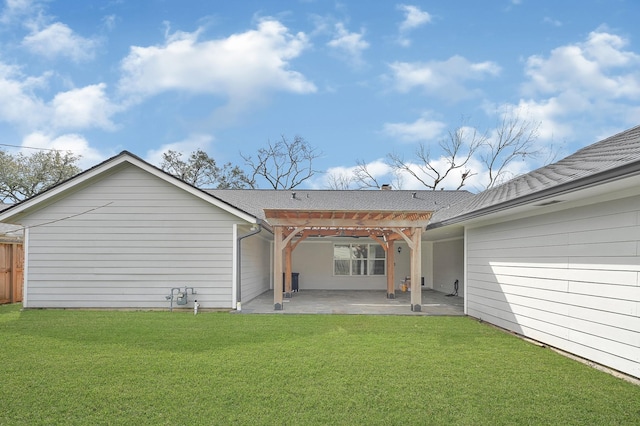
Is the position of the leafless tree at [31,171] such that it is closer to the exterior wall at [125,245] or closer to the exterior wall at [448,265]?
the exterior wall at [125,245]

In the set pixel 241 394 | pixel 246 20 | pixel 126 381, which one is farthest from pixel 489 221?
pixel 246 20

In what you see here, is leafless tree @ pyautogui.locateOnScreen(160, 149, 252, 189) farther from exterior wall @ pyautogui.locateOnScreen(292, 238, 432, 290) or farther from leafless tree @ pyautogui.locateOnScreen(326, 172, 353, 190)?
exterior wall @ pyautogui.locateOnScreen(292, 238, 432, 290)

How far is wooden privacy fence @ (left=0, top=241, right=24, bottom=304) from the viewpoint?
1110 cm

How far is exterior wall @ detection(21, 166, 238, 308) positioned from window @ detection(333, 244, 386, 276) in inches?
259

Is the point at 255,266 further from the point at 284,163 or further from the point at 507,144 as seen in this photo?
the point at 507,144

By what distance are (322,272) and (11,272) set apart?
9.51 metres

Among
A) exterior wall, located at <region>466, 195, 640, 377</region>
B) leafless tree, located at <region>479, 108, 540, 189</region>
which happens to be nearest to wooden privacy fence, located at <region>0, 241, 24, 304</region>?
exterior wall, located at <region>466, 195, 640, 377</region>

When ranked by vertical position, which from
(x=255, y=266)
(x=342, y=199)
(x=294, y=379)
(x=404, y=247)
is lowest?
(x=294, y=379)

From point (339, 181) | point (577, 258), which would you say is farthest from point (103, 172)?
point (339, 181)

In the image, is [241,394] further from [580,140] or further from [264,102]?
[580,140]

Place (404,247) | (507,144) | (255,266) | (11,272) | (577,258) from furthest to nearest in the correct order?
(507,144), (404,247), (255,266), (11,272), (577,258)

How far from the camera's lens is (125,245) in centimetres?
964

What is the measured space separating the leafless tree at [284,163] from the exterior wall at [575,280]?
841 inches

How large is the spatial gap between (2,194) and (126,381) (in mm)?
27525
